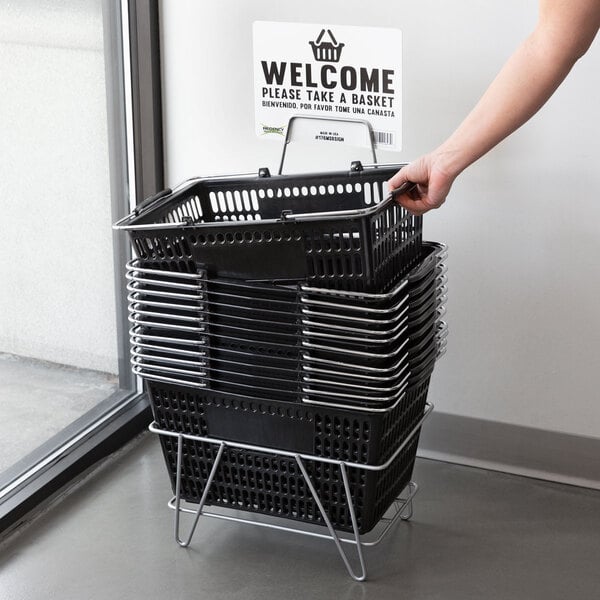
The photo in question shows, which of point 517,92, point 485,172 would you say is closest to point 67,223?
point 485,172

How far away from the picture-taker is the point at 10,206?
181 cm

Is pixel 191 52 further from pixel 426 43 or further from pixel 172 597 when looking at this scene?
pixel 172 597

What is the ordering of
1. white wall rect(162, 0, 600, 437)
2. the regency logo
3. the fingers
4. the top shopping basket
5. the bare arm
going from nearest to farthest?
the bare arm, the top shopping basket, the fingers, white wall rect(162, 0, 600, 437), the regency logo

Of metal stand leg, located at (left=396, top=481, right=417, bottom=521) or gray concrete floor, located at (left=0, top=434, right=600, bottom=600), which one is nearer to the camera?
gray concrete floor, located at (left=0, top=434, right=600, bottom=600)

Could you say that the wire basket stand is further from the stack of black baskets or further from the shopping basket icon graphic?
the shopping basket icon graphic

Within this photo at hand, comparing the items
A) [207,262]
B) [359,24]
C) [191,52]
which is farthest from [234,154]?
[207,262]

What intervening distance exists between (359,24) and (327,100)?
0.15 m

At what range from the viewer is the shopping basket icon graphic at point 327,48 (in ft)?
6.08

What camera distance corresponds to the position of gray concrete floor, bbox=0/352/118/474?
1870mm

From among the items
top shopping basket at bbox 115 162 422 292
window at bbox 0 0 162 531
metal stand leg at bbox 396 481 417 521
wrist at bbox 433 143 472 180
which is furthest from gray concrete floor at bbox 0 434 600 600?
wrist at bbox 433 143 472 180

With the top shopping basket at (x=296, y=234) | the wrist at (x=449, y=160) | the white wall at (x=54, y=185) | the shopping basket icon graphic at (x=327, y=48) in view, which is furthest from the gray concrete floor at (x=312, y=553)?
the shopping basket icon graphic at (x=327, y=48)

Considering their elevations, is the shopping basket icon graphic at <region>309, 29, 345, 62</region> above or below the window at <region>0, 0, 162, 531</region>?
above

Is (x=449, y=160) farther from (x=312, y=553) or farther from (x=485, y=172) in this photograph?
(x=312, y=553)

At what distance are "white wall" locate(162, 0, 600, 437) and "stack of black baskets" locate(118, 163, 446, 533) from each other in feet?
0.63
